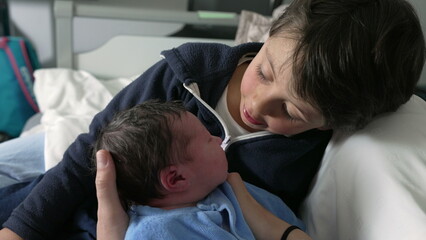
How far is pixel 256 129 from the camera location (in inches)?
38.9

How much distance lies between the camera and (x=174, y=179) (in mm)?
748

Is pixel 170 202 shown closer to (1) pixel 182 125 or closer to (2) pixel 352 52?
(1) pixel 182 125

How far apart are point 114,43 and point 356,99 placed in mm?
1302

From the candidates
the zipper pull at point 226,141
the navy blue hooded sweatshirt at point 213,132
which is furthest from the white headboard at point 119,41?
the zipper pull at point 226,141

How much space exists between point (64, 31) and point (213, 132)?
105 cm

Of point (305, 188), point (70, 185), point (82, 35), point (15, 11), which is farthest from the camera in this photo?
point (15, 11)

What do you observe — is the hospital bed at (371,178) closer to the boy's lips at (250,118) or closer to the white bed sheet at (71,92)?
the boy's lips at (250,118)

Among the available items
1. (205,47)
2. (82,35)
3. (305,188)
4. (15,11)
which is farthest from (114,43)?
(305,188)

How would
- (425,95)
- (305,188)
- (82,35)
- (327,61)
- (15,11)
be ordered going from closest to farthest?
(327,61) < (305,188) < (425,95) < (82,35) < (15,11)

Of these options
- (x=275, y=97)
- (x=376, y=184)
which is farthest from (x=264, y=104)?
(x=376, y=184)

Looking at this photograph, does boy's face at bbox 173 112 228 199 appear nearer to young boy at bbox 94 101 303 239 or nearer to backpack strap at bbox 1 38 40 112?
young boy at bbox 94 101 303 239

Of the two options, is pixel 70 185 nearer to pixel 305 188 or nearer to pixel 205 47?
pixel 205 47

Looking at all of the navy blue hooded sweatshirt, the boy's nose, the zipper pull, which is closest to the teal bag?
the navy blue hooded sweatshirt

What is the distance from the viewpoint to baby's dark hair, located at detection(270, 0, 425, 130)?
75cm
